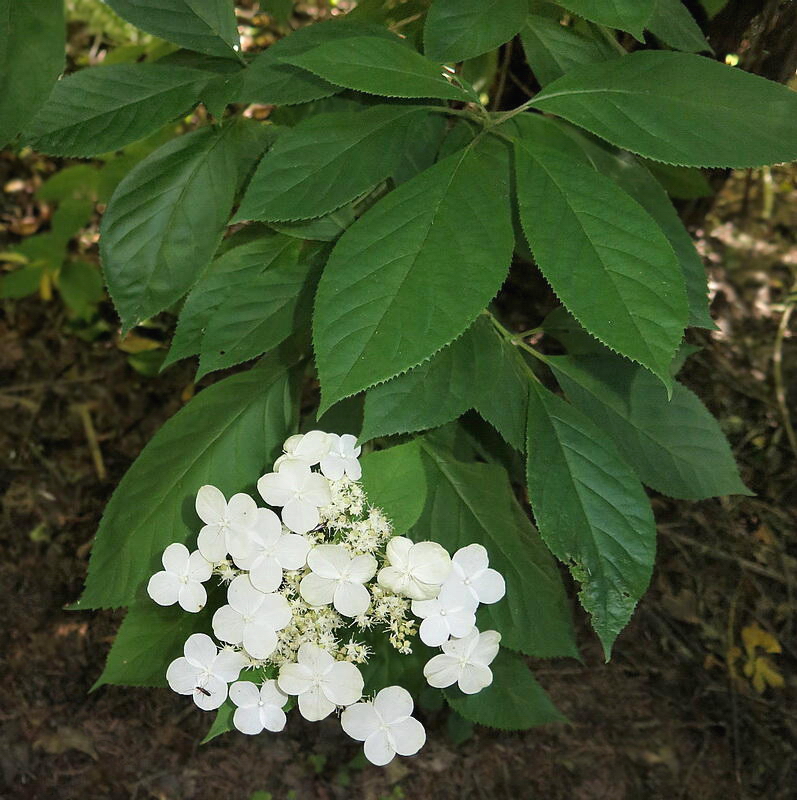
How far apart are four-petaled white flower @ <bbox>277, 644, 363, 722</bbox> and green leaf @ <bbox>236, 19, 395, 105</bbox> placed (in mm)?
772

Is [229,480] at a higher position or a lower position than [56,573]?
higher

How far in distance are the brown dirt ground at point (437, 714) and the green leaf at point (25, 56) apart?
1.69 meters

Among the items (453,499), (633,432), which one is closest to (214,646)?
(453,499)

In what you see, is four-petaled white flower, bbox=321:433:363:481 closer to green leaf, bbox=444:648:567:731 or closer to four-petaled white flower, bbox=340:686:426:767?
four-petaled white flower, bbox=340:686:426:767

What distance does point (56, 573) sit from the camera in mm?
2383

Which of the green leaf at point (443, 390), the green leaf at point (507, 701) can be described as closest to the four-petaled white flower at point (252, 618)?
the green leaf at point (443, 390)

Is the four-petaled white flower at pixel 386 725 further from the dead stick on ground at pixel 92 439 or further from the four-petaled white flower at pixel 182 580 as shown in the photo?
the dead stick on ground at pixel 92 439

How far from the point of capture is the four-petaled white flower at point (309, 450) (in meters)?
1.06

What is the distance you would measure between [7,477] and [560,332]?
6.21 feet

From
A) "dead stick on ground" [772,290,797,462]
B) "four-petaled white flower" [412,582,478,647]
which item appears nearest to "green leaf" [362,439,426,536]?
"four-petaled white flower" [412,582,478,647]

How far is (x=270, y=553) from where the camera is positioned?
0.99 m

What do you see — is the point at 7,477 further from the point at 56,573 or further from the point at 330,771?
the point at 330,771

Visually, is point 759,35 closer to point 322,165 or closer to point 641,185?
point 641,185

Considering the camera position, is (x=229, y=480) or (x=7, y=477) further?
(x=7, y=477)
